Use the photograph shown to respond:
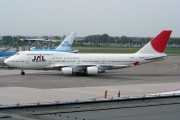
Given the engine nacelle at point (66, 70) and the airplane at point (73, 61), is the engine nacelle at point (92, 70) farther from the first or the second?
the engine nacelle at point (66, 70)

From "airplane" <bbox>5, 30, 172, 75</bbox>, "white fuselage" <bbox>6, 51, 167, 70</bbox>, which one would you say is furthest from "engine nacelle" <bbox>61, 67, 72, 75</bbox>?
"white fuselage" <bbox>6, 51, 167, 70</bbox>

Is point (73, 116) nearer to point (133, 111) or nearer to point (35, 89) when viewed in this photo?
point (133, 111)

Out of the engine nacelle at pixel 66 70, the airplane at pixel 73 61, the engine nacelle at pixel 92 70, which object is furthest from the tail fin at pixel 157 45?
the engine nacelle at pixel 66 70

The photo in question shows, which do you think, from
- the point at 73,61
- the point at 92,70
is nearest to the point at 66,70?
the point at 73,61

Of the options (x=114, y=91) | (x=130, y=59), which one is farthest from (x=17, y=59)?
(x=114, y=91)

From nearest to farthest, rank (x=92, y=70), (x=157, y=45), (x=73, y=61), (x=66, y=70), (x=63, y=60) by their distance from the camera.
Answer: (x=92, y=70) < (x=66, y=70) < (x=73, y=61) < (x=63, y=60) < (x=157, y=45)

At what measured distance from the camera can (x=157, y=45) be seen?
48.9m

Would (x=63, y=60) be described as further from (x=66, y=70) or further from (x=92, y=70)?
(x=92, y=70)

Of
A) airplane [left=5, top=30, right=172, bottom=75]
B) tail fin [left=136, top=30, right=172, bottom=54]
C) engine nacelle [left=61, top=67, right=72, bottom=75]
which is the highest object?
tail fin [left=136, top=30, right=172, bottom=54]

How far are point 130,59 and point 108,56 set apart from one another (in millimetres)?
2811

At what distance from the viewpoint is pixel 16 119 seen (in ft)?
26.8

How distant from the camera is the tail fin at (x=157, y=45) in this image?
48.8 meters

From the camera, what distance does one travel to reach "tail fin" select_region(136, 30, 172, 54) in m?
48.8

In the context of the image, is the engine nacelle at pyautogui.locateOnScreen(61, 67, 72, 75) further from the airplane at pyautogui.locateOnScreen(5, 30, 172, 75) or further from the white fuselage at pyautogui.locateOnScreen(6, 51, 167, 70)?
the white fuselage at pyautogui.locateOnScreen(6, 51, 167, 70)
